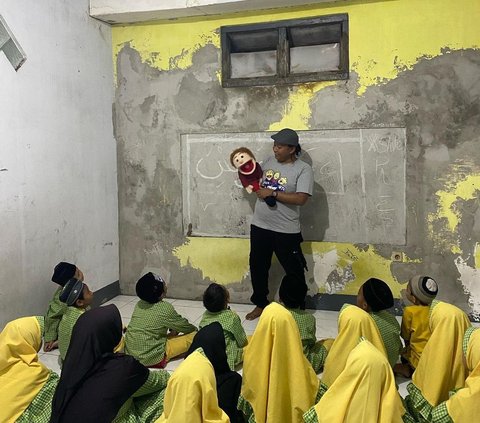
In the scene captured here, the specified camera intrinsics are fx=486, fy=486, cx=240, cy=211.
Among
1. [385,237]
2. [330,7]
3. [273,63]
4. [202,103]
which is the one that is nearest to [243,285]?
[385,237]

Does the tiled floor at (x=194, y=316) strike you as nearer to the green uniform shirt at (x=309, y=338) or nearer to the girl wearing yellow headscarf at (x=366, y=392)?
the green uniform shirt at (x=309, y=338)

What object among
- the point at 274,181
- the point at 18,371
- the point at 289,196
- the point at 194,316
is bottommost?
the point at 194,316

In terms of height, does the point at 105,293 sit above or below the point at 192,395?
below

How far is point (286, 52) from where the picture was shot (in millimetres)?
4242

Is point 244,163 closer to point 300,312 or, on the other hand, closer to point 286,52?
point 286,52

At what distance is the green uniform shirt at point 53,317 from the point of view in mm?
3367

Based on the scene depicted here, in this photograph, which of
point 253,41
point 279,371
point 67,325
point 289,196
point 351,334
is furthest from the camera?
point 253,41

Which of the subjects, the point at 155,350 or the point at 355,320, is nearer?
the point at 355,320

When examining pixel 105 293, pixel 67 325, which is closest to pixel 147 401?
pixel 67 325

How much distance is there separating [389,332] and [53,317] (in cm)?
225

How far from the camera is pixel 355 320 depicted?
2.38m

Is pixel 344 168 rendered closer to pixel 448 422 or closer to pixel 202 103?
pixel 202 103

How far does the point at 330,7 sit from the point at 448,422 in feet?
10.9

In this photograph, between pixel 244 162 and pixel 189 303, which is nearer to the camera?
pixel 244 162
